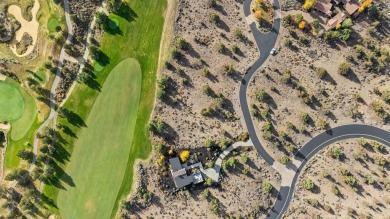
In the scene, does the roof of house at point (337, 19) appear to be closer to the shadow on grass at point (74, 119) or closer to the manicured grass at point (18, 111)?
the shadow on grass at point (74, 119)

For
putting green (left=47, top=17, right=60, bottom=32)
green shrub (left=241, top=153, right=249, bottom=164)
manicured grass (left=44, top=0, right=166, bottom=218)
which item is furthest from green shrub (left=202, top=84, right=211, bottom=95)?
putting green (left=47, top=17, right=60, bottom=32)

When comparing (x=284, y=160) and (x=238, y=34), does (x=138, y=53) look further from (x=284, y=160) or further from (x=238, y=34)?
(x=284, y=160)

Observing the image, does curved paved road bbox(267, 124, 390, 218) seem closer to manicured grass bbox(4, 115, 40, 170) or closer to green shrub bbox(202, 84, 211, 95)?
green shrub bbox(202, 84, 211, 95)

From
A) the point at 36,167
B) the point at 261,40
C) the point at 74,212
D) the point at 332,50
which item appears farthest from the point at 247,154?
the point at 36,167

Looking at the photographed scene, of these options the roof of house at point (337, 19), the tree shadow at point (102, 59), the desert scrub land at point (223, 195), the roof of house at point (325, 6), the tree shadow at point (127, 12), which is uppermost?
the roof of house at point (325, 6)

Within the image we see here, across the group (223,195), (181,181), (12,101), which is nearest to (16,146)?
(12,101)

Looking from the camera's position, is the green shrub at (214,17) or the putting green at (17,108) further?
the putting green at (17,108)

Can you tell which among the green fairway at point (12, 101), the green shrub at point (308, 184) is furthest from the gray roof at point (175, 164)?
the green fairway at point (12, 101)
